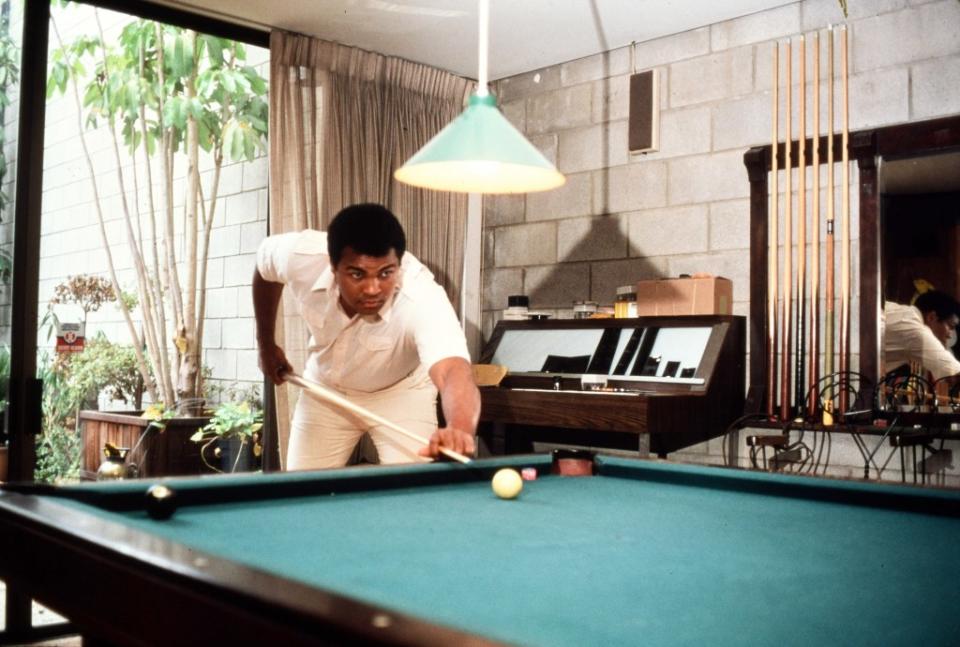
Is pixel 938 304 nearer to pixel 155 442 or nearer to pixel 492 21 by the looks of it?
pixel 492 21

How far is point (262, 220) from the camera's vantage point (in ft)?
17.9

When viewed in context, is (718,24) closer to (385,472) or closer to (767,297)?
(767,297)

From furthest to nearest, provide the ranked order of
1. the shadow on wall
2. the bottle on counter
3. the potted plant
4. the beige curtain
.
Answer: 1. the bottle on counter
2. the shadow on wall
3. the beige curtain
4. the potted plant

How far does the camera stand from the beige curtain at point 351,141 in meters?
4.32

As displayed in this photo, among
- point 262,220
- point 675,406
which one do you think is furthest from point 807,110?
point 262,220

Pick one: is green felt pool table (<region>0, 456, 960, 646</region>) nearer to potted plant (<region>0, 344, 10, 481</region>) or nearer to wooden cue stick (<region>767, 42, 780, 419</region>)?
wooden cue stick (<region>767, 42, 780, 419</region>)

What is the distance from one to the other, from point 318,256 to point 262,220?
2.49 metres

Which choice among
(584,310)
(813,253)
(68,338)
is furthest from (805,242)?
(68,338)

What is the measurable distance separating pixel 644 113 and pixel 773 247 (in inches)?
38.2

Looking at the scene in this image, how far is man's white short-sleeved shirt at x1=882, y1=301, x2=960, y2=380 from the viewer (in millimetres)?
3401

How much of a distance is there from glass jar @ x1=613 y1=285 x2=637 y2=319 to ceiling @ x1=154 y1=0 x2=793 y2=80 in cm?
122

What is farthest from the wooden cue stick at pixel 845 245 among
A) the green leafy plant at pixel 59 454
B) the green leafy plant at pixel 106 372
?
the green leafy plant at pixel 59 454

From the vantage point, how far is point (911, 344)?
350 cm

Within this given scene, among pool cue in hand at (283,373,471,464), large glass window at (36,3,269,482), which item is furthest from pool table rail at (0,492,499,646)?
large glass window at (36,3,269,482)
